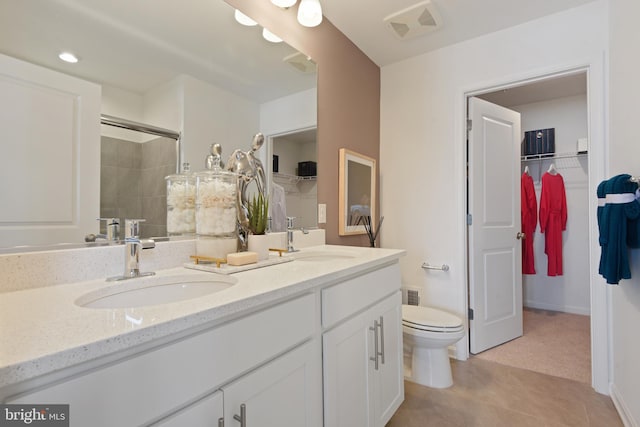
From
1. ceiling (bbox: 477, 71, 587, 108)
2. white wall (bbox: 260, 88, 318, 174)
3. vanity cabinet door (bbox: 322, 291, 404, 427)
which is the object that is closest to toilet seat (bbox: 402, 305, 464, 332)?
vanity cabinet door (bbox: 322, 291, 404, 427)

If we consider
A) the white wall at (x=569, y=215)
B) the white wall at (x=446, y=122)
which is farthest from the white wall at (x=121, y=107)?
the white wall at (x=569, y=215)

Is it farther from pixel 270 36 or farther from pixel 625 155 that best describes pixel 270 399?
pixel 625 155

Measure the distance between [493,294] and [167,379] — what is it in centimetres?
261

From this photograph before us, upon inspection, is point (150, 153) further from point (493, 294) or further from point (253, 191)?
point (493, 294)

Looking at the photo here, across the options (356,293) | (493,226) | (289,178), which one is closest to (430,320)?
(356,293)

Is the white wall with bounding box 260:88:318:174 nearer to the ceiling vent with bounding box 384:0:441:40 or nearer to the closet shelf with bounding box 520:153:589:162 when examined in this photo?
the ceiling vent with bounding box 384:0:441:40

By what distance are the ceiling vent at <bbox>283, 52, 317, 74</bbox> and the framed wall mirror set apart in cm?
58

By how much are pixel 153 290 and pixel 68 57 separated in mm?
774

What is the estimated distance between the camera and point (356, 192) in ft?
7.78

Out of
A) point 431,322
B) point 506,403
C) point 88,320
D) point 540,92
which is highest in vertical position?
point 540,92

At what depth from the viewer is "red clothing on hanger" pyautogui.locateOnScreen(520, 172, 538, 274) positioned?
3.39 metres

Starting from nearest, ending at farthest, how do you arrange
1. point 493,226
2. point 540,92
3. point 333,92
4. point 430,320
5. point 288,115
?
point 288,115
point 430,320
point 333,92
point 493,226
point 540,92

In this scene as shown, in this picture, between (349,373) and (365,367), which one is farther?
(365,367)

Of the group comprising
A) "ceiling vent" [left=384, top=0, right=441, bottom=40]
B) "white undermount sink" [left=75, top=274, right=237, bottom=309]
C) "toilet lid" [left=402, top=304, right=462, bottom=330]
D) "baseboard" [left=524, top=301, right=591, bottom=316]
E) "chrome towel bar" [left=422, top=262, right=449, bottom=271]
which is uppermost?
"ceiling vent" [left=384, top=0, right=441, bottom=40]
